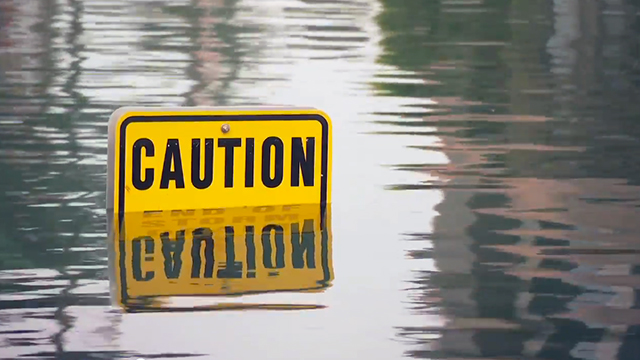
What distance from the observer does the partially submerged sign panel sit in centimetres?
441

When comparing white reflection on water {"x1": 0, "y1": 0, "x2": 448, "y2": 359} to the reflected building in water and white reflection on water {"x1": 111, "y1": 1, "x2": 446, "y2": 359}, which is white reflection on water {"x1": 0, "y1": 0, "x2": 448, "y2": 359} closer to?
white reflection on water {"x1": 111, "y1": 1, "x2": 446, "y2": 359}

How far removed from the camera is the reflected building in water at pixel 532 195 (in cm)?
331

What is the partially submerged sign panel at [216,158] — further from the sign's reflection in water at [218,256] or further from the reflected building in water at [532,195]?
the reflected building in water at [532,195]

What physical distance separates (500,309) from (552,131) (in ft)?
10.1

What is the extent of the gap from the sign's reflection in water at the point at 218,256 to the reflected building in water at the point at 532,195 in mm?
381

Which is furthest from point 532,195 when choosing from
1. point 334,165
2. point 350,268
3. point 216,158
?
point 350,268

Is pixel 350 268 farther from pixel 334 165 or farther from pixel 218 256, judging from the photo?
pixel 334 165

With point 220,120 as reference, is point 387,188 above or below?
below

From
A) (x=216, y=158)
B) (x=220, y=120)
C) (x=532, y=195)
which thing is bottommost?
(x=532, y=195)

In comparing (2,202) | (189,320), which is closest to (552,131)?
(2,202)

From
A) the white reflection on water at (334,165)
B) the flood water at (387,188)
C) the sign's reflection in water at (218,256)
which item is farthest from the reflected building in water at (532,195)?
the sign's reflection in water at (218,256)

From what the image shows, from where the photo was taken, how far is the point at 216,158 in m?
4.53

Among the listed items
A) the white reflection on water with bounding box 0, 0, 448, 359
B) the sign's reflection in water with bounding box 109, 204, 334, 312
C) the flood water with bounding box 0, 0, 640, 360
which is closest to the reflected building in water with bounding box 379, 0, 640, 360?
the flood water with bounding box 0, 0, 640, 360

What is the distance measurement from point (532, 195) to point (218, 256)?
144 centimetres
